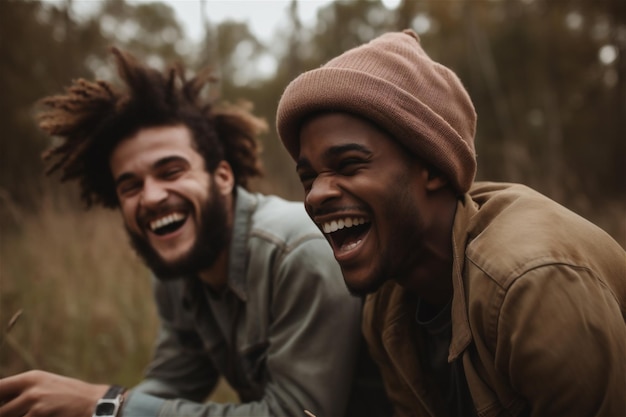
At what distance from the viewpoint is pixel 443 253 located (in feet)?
5.73

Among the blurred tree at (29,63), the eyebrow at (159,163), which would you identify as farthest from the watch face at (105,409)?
the blurred tree at (29,63)

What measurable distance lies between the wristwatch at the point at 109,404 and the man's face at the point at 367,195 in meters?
1.01

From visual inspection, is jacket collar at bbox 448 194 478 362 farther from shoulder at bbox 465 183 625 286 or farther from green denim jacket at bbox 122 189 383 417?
green denim jacket at bbox 122 189 383 417

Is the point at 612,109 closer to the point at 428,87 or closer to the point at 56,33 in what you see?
the point at 56,33

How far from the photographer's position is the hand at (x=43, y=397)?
192 centimetres

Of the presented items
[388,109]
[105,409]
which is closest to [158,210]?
[105,409]

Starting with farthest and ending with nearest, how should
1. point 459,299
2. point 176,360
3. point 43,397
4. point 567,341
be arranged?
point 176,360 < point 43,397 < point 459,299 < point 567,341

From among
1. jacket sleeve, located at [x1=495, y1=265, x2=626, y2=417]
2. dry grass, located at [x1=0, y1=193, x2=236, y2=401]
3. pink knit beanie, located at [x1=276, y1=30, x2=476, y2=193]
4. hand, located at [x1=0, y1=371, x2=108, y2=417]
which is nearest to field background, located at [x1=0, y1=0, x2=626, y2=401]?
dry grass, located at [x1=0, y1=193, x2=236, y2=401]

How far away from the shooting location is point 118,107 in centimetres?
250

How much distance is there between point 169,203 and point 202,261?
274 mm

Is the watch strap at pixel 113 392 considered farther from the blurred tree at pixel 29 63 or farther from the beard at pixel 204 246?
the blurred tree at pixel 29 63

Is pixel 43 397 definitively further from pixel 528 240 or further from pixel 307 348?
pixel 528 240

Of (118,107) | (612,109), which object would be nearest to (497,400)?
(118,107)

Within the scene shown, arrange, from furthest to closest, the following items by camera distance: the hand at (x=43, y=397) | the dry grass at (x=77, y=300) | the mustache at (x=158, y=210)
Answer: the dry grass at (x=77, y=300)
the mustache at (x=158, y=210)
the hand at (x=43, y=397)
